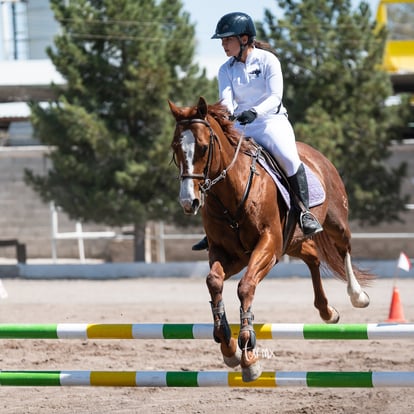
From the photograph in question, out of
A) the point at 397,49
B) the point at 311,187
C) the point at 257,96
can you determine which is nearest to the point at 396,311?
the point at 311,187

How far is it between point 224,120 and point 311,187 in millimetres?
1426

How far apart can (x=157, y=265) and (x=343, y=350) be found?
1031 cm

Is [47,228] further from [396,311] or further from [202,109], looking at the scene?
[202,109]

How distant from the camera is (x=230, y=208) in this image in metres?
6.55

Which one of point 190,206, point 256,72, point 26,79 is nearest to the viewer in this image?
point 190,206

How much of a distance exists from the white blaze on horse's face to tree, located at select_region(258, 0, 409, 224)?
14.7 meters

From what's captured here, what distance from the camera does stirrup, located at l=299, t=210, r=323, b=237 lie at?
23.5 ft

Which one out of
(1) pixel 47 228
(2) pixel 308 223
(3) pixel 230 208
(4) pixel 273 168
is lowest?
(1) pixel 47 228

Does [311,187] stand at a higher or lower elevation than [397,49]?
higher

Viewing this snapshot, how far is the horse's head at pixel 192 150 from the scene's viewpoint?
19.0 ft

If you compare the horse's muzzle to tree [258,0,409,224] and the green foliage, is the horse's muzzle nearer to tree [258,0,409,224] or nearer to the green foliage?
the green foliage

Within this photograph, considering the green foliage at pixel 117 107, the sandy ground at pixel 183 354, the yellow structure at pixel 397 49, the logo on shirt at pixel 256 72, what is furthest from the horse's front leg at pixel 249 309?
the yellow structure at pixel 397 49

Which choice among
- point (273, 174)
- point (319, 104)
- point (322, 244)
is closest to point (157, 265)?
point (319, 104)

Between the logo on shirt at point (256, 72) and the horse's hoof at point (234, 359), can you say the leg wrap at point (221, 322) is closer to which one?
the horse's hoof at point (234, 359)
